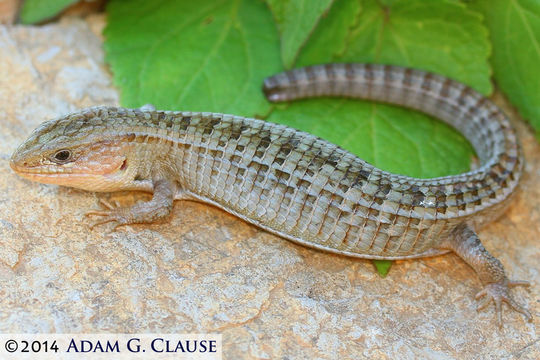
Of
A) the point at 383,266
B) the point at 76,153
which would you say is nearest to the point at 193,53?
the point at 76,153

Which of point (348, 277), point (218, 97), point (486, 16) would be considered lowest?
point (348, 277)

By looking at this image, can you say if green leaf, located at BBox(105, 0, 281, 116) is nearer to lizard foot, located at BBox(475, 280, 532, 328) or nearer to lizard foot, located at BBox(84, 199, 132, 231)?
lizard foot, located at BBox(84, 199, 132, 231)

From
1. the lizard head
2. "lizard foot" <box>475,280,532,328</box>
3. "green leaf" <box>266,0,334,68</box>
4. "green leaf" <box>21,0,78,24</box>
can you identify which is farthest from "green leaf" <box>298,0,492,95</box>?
"green leaf" <box>21,0,78,24</box>

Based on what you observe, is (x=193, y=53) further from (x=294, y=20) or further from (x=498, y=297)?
(x=498, y=297)

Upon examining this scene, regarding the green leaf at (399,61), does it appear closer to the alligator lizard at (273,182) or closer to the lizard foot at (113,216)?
the alligator lizard at (273,182)

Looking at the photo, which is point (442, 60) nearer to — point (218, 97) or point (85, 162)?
point (218, 97)

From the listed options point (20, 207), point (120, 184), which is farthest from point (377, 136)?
point (20, 207)
